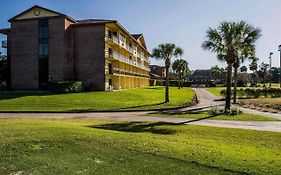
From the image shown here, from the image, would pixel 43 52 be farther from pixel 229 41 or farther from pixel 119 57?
pixel 229 41

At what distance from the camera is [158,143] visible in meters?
11.9

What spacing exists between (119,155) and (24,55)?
4351 centimetres

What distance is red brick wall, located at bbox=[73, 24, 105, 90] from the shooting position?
4903 centimetres

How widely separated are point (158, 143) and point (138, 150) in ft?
4.16

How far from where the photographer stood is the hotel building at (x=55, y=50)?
159ft

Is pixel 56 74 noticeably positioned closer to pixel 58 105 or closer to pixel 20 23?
Answer: pixel 20 23

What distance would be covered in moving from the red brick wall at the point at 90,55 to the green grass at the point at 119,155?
35.8 m

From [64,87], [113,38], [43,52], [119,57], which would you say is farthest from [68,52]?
[119,57]

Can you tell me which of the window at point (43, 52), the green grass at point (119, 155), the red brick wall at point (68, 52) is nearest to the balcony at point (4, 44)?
the window at point (43, 52)

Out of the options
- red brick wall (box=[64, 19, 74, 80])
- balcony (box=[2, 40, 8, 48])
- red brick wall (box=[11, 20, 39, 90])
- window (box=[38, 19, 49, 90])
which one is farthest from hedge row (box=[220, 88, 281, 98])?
balcony (box=[2, 40, 8, 48])

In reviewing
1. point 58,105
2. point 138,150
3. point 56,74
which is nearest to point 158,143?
point 138,150

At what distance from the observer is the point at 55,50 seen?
159 ft

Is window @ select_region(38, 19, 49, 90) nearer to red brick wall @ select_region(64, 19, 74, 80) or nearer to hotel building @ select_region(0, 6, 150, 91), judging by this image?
hotel building @ select_region(0, 6, 150, 91)

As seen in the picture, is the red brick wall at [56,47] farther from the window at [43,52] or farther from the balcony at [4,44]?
the balcony at [4,44]
